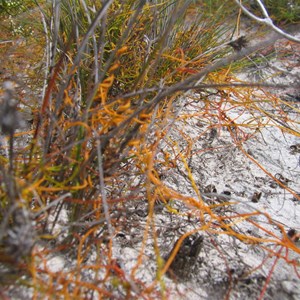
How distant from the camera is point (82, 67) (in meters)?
1.29

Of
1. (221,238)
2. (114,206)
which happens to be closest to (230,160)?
(221,238)

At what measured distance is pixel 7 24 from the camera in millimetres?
1754

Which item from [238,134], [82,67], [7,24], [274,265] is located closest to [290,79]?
[238,134]

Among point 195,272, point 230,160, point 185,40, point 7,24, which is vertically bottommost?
point 195,272

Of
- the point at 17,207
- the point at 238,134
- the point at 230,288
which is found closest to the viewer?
the point at 17,207

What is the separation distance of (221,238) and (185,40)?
90cm

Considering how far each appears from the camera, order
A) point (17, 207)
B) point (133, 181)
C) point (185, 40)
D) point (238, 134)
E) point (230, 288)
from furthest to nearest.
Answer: point (185, 40)
point (238, 134)
point (133, 181)
point (230, 288)
point (17, 207)

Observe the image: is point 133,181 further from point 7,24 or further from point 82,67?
point 7,24

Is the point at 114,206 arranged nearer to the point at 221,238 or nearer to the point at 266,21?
the point at 221,238

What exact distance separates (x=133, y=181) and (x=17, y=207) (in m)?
0.47

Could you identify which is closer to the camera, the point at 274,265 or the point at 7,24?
the point at 274,265

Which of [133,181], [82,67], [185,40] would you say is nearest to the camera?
[133,181]

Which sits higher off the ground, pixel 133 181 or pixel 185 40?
pixel 185 40

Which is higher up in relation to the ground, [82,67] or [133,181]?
[82,67]
